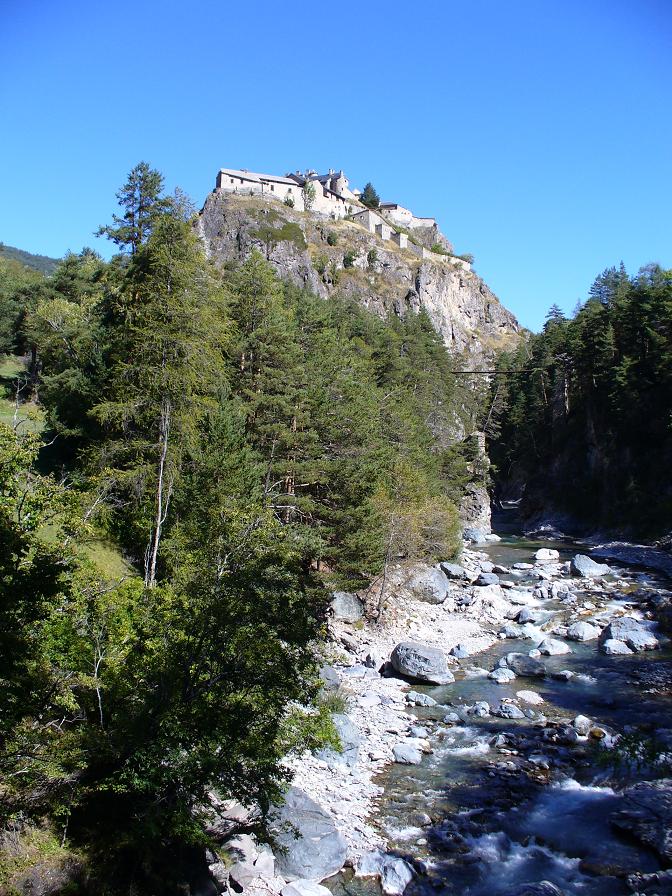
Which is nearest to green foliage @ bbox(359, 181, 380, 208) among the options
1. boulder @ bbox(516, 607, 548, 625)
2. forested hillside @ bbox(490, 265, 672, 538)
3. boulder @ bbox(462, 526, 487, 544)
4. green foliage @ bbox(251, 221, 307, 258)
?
green foliage @ bbox(251, 221, 307, 258)

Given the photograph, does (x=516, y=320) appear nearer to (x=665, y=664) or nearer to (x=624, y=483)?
(x=624, y=483)

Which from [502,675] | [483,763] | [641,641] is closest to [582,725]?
[483,763]

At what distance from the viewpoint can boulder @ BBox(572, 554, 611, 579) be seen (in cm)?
4292

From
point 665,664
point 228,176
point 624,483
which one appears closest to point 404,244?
point 228,176

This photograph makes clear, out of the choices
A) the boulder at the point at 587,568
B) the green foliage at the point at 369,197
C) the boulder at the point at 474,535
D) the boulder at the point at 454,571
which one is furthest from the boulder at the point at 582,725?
the green foliage at the point at 369,197

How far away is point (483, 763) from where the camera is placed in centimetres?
1817

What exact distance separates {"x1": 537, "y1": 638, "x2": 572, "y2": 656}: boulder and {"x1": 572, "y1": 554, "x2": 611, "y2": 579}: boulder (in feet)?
51.6

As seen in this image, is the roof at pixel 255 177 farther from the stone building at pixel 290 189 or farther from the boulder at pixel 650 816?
the boulder at pixel 650 816

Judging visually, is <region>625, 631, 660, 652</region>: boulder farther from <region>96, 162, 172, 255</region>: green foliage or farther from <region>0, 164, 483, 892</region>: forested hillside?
<region>96, 162, 172, 255</region>: green foliage

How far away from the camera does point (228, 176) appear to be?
11769 centimetres

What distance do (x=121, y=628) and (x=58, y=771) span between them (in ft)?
12.1

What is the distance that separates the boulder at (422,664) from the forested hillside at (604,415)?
37.0m

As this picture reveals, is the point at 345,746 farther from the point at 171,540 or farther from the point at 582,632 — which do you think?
the point at 582,632

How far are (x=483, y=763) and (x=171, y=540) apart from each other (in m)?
12.6
